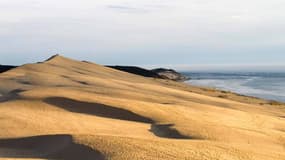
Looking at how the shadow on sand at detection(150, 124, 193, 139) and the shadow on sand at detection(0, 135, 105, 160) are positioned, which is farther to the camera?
the shadow on sand at detection(150, 124, 193, 139)

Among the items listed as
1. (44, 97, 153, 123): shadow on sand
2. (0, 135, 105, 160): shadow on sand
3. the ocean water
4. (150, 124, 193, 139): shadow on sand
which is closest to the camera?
(0, 135, 105, 160): shadow on sand

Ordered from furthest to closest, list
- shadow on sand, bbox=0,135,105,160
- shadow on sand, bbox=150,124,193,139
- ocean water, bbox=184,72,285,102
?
1. ocean water, bbox=184,72,285,102
2. shadow on sand, bbox=150,124,193,139
3. shadow on sand, bbox=0,135,105,160

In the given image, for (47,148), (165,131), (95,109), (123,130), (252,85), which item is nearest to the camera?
(47,148)

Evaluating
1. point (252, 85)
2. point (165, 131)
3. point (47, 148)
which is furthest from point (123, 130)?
point (252, 85)

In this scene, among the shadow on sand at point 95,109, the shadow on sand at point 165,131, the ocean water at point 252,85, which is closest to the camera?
the shadow on sand at point 165,131

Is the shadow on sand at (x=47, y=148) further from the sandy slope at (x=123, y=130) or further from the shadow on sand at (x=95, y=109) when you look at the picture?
the shadow on sand at (x=95, y=109)

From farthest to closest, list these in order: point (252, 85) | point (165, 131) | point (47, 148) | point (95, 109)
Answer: point (252, 85) → point (95, 109) → point (165, 131) → point (47, 148)

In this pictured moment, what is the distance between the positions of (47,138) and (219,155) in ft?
8.86

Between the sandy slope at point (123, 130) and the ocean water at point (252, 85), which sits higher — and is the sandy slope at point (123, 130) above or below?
above

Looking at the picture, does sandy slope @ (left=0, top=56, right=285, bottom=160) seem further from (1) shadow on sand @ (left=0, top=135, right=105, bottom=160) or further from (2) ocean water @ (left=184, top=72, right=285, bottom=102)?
(2) ocean water @ (left=184, top=72, right=285, bottom=102)

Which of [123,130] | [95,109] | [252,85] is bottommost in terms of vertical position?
[252,85]

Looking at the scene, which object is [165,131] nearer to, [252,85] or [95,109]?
[95,109]

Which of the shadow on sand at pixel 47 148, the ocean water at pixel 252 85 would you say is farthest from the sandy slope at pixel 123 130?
the ocean water at pixel 252 85

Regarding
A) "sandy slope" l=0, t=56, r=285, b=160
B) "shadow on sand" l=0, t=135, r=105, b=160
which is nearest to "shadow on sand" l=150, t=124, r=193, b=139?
"sandy slope" l=0, t=56, r=285, b=160
